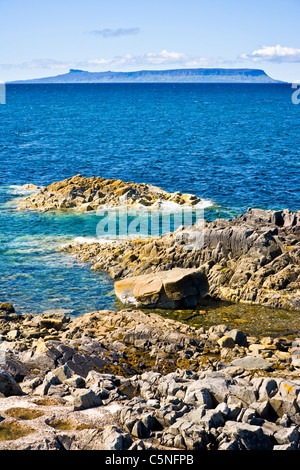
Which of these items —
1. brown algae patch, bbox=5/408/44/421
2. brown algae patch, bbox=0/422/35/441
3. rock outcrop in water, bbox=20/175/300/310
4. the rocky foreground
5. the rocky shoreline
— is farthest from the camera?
rock outcrop in water, bbox=20/175/300/310

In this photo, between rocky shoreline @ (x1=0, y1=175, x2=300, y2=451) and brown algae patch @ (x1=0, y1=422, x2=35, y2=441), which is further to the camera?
rocky shoreline @ (x1=0, y1=175, x2=300, y2=451)

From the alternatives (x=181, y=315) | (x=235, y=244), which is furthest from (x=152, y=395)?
(x=235, y=244)

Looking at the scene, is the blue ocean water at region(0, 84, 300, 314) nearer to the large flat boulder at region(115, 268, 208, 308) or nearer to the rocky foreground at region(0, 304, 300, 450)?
the large flat boulder at region(115, 268, 208, 308)

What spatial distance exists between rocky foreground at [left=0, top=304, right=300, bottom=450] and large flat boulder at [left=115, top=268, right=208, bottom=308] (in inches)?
116

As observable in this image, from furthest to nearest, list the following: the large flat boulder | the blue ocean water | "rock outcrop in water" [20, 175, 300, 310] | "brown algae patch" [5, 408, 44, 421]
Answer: the blue ocean water < "rock outcrop in water" [20, 175, 300, 310] < the large flat boulder < "brown algae patch" [5, 408, 44, 421]

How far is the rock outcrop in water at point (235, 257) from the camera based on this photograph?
30.3m

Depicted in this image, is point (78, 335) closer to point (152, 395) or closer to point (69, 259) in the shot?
point (152, 395)

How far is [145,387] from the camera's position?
18875 mm

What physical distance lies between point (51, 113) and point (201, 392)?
141m

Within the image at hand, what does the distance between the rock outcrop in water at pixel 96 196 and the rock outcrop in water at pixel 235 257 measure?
12615 millimetres

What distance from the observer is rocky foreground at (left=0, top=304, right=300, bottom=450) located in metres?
Result: 15.4

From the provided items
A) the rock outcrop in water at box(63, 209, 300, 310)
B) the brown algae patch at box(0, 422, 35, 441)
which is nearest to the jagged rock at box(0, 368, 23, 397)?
the brown algae patch at box(0, 422, 35, 441)

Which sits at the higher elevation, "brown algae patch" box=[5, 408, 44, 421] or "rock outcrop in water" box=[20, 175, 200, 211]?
"rock outcrop in water" box=[20, 175, 200, 211]
